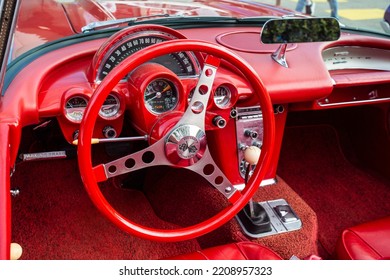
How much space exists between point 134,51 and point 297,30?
1.86 ft

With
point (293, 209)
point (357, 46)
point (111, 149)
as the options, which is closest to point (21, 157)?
point (111, 149)

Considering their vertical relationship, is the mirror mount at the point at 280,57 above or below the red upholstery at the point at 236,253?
above

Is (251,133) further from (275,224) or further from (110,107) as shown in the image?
(110,107)

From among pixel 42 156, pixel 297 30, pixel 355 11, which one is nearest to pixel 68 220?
pixel 42 156

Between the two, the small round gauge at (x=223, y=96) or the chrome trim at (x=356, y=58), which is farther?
the chrome trim at (x=356, y=58)

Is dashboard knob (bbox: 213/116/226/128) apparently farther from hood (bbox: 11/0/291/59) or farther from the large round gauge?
hood (bbox: 11/0/291/59)

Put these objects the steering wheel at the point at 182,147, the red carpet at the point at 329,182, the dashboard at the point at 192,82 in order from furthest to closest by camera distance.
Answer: the red carpet at the point at 329,182 < the dashboard at the point at 192,82 < the steering wheel at the point at 182,147

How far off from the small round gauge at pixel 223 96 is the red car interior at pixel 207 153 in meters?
0.02

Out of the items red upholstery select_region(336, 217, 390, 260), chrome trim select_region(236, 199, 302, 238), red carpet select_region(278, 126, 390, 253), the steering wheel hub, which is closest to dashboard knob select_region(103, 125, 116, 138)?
the steering wheel hub

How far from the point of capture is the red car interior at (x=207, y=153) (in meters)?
1.45

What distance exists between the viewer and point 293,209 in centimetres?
216

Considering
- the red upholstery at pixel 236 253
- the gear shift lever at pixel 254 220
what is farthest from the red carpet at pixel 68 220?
the red upholstery at pixel 236 253

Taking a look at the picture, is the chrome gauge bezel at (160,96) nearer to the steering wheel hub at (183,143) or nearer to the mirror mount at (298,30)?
the steering wheel hub at (183,143)

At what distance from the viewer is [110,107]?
5.35 feet
